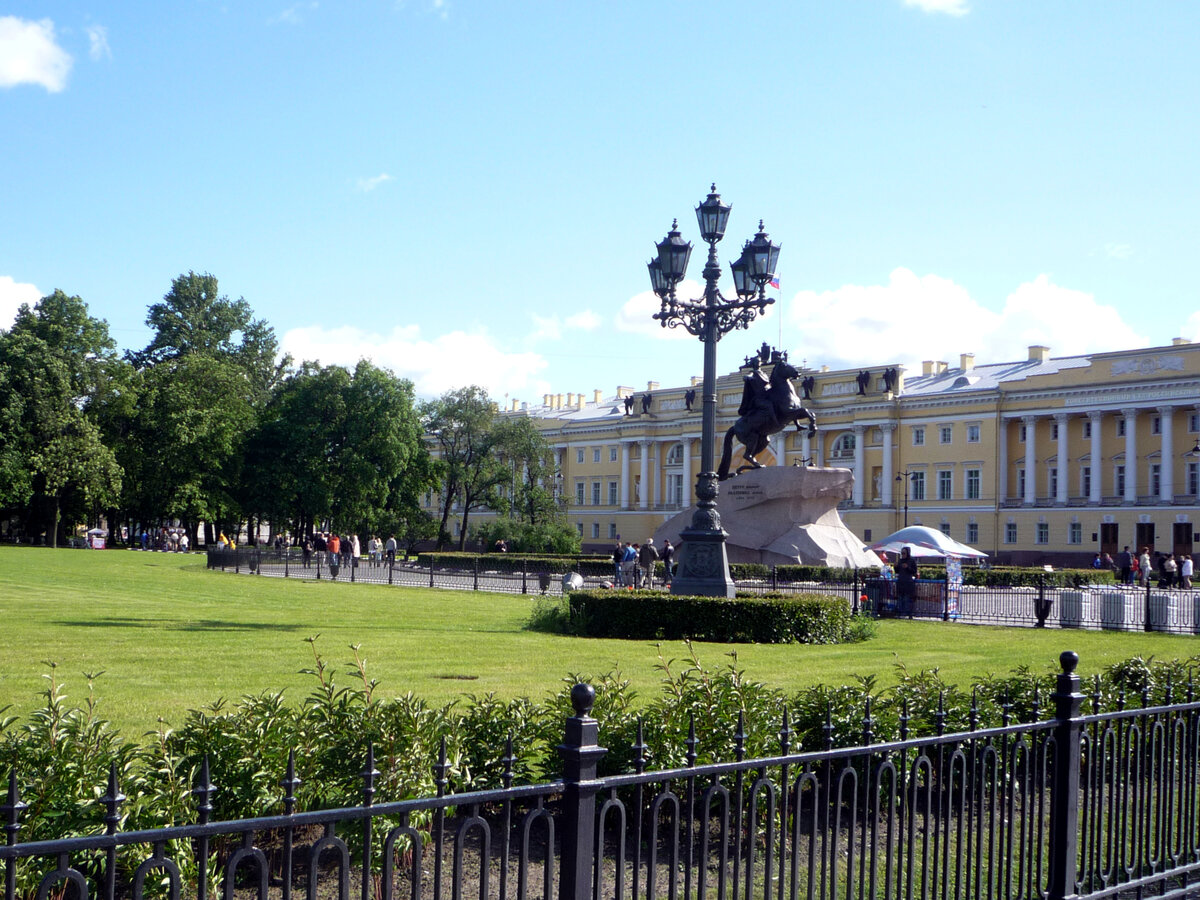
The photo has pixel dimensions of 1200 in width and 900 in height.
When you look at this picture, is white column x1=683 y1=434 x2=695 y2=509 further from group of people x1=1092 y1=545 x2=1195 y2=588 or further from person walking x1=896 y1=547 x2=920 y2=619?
person walking x1=896 y1=547 x2=920 y2=619

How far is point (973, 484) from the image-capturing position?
81.8 metres

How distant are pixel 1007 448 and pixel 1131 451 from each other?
28.0ft

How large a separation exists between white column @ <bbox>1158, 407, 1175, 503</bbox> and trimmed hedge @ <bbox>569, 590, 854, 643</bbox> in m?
59.8

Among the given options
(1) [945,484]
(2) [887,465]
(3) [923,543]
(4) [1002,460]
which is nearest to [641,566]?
(3) [923,543]

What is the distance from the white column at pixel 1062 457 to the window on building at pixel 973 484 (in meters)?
5.53

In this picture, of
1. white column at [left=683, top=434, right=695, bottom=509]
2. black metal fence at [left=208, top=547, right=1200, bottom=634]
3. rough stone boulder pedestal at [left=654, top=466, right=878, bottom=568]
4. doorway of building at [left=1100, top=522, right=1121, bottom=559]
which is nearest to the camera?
black metal fence at [left=208, top=547, right=1200, bottom=634]

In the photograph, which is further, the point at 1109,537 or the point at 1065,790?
the point at 1109,537

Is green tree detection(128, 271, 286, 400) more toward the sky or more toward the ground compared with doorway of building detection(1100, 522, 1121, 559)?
more toward the sky

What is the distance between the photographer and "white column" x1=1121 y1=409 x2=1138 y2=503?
242 feet

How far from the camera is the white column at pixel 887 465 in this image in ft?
281

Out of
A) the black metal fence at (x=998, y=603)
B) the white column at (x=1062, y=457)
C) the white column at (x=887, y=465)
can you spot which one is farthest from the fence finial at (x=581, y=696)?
the white column at (x=887, y=465)

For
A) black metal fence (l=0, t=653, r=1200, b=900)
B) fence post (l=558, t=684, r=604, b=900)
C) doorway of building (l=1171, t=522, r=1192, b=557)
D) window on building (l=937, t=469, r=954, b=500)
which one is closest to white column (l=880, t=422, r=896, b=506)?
window on building (l=937, t=469, r=954, b=500)

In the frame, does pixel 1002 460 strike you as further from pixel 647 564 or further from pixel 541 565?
pixel 647 564

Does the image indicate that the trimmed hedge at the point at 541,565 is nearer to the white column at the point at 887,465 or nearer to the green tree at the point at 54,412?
the green tree at the point at 54,412
